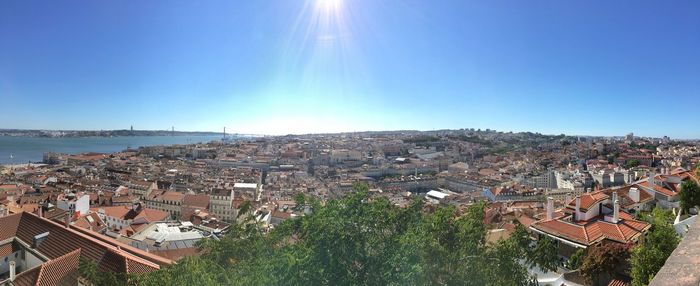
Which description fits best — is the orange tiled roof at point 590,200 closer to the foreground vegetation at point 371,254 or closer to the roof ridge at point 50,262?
the foreground vegetation at point 371,254

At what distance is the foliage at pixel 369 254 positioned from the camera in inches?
210

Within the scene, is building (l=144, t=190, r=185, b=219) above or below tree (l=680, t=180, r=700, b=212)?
below

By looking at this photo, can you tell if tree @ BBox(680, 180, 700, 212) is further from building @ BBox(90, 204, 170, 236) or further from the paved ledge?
building @ BBox(90, 204, 170, 236)

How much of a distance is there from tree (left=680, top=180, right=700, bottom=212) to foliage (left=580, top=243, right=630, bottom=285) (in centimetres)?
472

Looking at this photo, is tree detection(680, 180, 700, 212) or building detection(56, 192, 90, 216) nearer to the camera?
tree detection(680, 180, 700, 212)

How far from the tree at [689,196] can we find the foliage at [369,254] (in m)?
8.27

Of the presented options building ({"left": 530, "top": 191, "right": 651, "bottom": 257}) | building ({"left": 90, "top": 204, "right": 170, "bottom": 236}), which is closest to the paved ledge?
building ({"left": 530, "top": 191, "right": 651, "bottom": 257})

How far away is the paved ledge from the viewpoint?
1.68 meters

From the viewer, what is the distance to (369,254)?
19.2 feet

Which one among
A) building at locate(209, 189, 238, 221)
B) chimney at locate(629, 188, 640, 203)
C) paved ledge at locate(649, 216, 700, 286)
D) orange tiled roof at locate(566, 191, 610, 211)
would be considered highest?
paved ledge at locate(649, 216, 700, 286)

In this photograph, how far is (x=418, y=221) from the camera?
7309mm

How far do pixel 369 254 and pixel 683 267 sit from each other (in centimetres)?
434

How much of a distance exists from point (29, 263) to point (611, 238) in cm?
1627

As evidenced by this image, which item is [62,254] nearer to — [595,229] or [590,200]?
[595,229]
